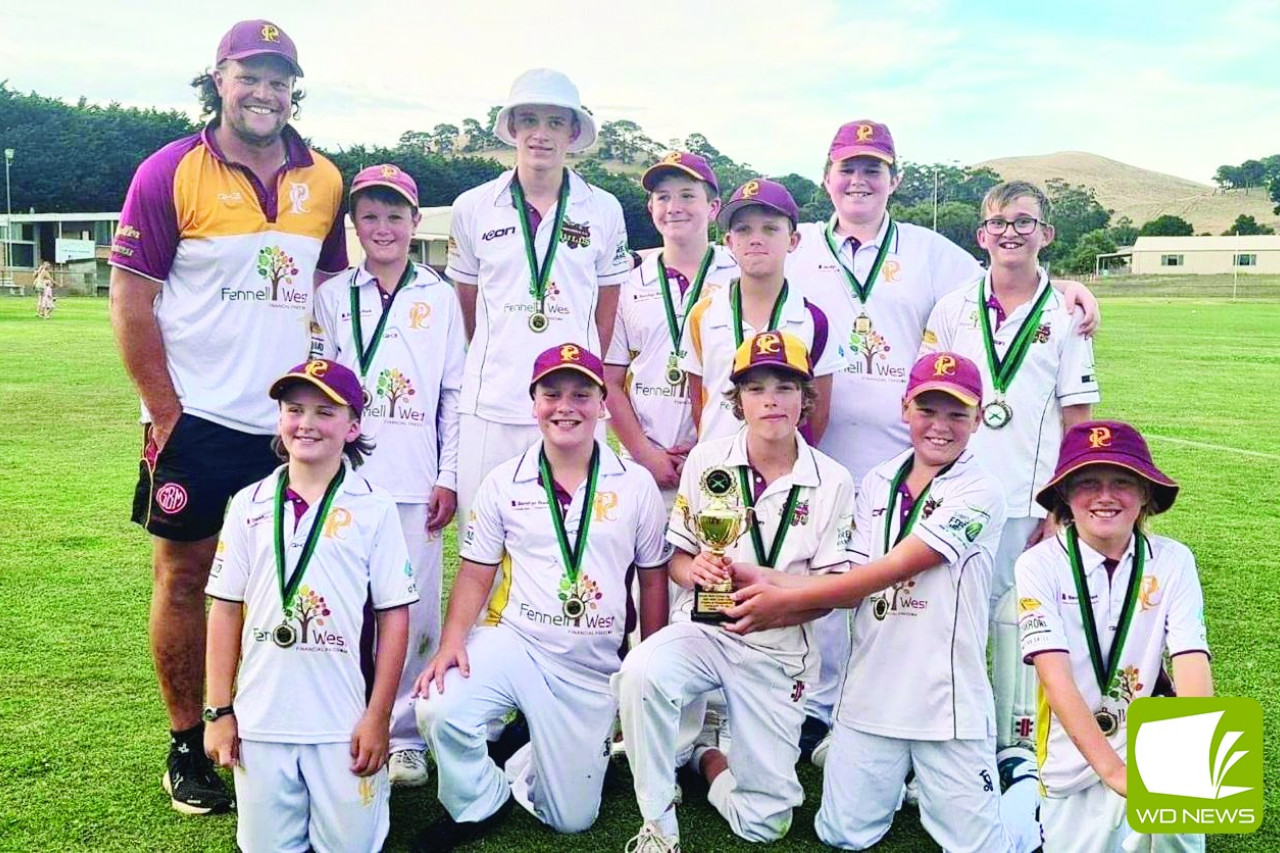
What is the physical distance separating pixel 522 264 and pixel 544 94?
0.69 metres

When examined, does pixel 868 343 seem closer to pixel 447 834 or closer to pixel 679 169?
pixel 679 169

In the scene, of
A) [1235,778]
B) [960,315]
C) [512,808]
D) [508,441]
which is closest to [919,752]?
[1235,778]

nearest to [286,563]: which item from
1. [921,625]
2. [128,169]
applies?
[921,625]

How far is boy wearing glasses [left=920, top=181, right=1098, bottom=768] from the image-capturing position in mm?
4352

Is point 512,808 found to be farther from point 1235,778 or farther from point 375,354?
point 1235,778

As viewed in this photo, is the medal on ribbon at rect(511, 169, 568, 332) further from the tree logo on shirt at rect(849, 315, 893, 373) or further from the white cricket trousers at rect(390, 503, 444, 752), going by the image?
the tree logo on shirt at rect(849, 315, 893, 373)

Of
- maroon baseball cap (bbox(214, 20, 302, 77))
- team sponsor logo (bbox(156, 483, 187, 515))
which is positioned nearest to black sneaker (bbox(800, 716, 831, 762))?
team sponsor logo (bbox(156, 483, 187, 515))

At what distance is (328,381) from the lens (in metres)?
3.72

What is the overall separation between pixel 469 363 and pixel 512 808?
181cm

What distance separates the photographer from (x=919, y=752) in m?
3.82

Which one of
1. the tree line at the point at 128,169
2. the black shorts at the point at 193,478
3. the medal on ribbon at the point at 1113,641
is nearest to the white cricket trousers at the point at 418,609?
the black shorts at the point at 193,478

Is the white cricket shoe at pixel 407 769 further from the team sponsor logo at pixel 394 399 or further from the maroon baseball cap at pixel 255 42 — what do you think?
the maroon baseball cap at pixel 255 42

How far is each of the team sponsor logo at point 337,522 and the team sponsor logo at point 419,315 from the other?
3.42 feet

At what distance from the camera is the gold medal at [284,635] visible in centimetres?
358
